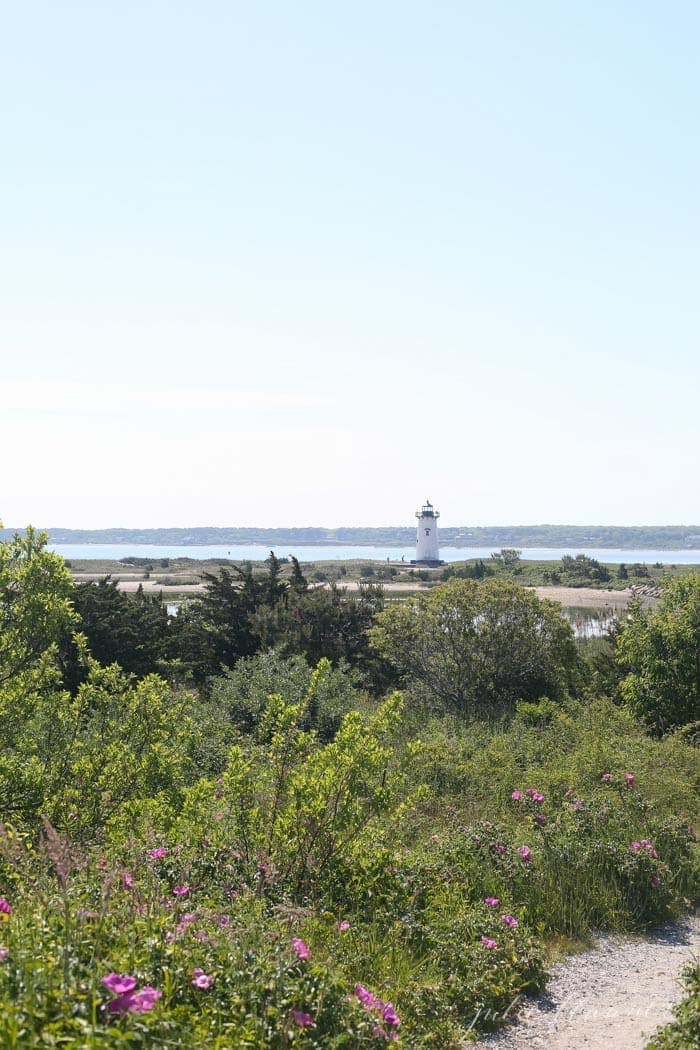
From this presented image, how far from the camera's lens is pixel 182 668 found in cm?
1858

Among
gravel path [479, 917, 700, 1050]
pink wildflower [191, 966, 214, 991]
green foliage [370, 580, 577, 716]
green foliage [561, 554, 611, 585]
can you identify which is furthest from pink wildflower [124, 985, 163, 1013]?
green foliage [561, 554, 611, 585]

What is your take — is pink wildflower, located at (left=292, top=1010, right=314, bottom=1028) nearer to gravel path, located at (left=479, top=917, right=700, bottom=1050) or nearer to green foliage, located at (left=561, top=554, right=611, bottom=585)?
gravel path, located at (left=479, top=917, right=700, bottom=1050)

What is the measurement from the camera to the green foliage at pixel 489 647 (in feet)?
53.9

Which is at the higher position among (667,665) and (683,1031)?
(667,665)

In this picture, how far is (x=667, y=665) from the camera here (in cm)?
1332

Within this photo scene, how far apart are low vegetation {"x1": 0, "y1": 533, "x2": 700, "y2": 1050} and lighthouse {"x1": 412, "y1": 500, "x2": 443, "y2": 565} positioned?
87.3m

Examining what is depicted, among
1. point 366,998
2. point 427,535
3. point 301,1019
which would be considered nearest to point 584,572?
point 427,535

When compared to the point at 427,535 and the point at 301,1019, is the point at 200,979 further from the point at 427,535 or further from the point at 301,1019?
the point at 427,535

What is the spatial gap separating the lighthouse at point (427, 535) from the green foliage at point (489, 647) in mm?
83438

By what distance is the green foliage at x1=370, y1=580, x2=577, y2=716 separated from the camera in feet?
53.9

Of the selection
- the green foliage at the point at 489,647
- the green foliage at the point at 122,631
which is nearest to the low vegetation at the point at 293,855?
the green foliage at the point at 489,647

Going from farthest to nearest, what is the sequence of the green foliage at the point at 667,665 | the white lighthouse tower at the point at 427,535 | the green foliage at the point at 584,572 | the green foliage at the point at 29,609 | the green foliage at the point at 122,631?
the white lighthouse tower at the point at 427,535 → the green foliage at the point at 584,572 → the green foliage at the point at 122,631 → the green foliage at the point at 667,665 → the green foliage at the point at 29,609

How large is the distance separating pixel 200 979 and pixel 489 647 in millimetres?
13340

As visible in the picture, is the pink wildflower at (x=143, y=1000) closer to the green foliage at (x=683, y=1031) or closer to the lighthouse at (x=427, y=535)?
the green foliage at (x=683, y=1031)
